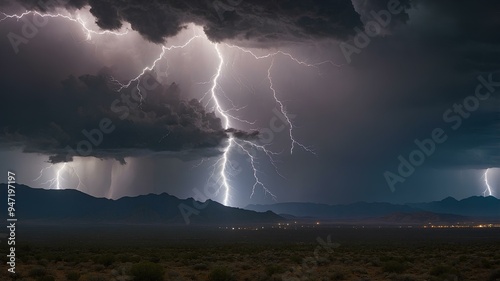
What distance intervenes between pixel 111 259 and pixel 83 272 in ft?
13.2

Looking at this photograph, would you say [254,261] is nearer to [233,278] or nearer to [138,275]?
[233,278]

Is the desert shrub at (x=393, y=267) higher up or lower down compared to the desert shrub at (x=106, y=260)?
lower down

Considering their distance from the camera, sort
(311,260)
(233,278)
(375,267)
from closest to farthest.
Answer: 1. (233,278)
2. (375,267)
3. (311,260)

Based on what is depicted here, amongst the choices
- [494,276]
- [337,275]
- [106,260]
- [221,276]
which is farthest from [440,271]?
[106,260]

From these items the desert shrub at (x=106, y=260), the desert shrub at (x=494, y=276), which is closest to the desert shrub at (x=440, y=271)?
the desert shrub at (x=494, y=276)

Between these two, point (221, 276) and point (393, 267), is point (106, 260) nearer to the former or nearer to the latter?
point (221, 276)

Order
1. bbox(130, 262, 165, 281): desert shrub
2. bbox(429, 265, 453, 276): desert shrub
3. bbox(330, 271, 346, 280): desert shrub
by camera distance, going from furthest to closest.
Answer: bbox(429, 265, 453, 276): desert shrub < bbox(330, 271, 346, 280): desert shrub < bbox(130, 262, 165, 281): desert shrub

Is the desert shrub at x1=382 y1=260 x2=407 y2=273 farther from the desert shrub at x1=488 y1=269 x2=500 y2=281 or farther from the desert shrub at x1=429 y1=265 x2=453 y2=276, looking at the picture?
the desert shrub at x1=488 y1=269 x2=500 y2=281

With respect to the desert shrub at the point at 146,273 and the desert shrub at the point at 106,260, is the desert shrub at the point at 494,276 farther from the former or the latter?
the desert shrub at the point at 106,260

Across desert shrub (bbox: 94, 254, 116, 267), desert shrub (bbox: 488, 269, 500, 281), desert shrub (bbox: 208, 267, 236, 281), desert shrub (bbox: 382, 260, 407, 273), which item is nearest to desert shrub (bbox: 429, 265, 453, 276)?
desert shrub (bbox: 488, 269, 500, 281)

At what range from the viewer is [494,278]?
22703 mm

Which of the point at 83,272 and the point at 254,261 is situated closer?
the point at 83,272

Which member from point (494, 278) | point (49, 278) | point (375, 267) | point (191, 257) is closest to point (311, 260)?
point (375, 267)

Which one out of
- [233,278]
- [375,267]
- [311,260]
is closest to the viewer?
[233,278]
